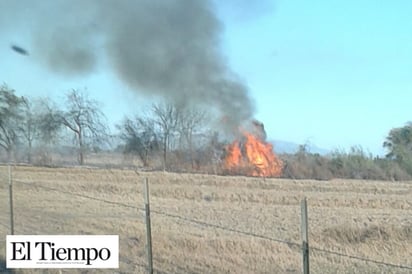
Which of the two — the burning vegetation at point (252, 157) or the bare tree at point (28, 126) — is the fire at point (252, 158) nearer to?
the burning vegetation at point (252, 157)

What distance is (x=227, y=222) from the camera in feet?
58.4

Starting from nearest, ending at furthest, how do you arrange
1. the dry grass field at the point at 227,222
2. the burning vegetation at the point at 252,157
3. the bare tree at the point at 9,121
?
the dry grass field at the point at 227,222 → the burning vegetation at the point at 252,157 → the bare tree at the point at 9,121

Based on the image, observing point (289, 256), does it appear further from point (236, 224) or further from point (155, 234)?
point (236, 224)

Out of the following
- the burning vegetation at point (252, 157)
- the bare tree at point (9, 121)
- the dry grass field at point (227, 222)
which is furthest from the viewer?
the bare tree at point (9, 121)

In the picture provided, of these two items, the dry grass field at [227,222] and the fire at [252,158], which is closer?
the dry grass field at [227,222]

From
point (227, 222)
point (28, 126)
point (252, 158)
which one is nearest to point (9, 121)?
point (28, 126)

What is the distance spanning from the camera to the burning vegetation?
40875mm

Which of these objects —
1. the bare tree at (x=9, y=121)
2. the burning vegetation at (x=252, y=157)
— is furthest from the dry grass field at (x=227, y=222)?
the bare tree at (x=9, y=121)

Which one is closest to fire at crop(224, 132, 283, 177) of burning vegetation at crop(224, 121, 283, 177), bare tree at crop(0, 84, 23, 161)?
burning vegetation at crop(224, 121, 283, 177)

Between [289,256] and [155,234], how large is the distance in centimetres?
313

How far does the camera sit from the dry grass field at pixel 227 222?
1223cm

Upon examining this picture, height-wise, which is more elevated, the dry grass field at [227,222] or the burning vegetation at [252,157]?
the burning vegetation at [252,157]

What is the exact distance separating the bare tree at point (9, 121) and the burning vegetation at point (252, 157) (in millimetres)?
21397

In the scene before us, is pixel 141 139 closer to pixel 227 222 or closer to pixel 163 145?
pixel 163 145
